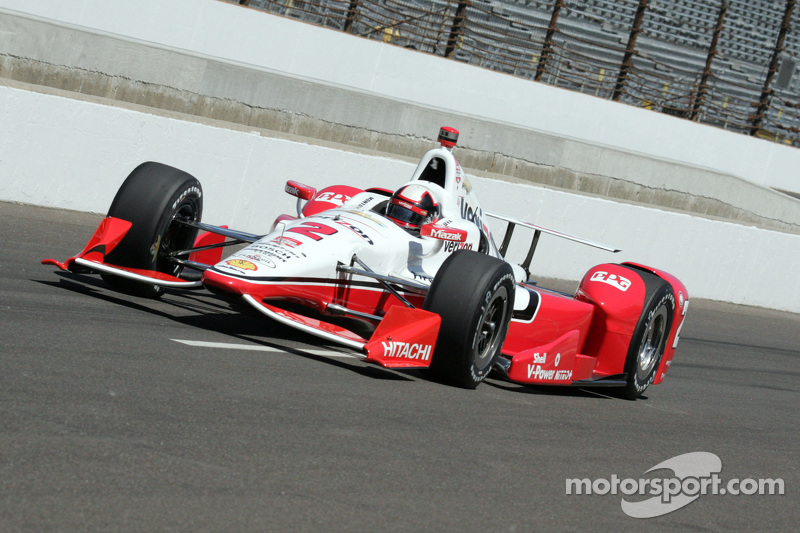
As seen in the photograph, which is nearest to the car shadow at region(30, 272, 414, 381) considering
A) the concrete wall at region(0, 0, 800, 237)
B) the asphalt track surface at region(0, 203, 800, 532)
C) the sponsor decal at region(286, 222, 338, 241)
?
the asphalt track surface at region(0, 203, 800, 532)

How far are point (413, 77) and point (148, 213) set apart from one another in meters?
13.2

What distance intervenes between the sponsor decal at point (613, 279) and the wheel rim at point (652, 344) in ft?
1.11

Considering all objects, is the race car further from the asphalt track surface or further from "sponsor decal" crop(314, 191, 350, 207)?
the asphalt track surface

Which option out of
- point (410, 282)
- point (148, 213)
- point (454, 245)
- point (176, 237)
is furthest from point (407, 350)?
point (176, 237)

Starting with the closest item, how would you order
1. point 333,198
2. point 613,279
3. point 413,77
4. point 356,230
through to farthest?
1. point 356,230
2. point 613,279
3. point 333,198
4. point 413,77

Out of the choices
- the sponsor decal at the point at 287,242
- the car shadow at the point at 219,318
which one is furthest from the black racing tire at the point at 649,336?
the sponsor decal at the point at 287,242

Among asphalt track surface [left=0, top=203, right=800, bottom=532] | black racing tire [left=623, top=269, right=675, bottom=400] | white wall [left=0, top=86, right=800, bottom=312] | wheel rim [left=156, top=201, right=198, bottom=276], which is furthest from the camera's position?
white wall [left=0, top=86, right=800, bottom=312]

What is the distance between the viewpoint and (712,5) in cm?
2294

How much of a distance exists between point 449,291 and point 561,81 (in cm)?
Answer: 1563

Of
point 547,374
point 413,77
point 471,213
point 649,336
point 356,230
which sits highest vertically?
point 413,77

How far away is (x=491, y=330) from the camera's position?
22.8ft

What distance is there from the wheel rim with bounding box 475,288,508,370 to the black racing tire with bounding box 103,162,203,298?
209cm

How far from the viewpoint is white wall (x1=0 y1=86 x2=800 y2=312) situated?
35.1 ft

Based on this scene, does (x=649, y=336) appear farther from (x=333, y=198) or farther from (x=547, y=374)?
(x=333, y=198)
